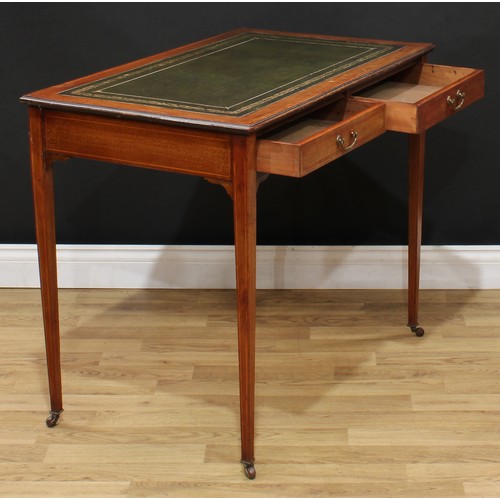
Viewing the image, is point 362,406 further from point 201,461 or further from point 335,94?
point 335,94

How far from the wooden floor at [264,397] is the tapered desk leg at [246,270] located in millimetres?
120

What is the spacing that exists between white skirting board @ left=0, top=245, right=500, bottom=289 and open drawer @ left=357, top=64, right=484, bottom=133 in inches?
27.1

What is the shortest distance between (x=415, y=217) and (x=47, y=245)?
1066 millimetres

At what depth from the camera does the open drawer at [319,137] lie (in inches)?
92.2

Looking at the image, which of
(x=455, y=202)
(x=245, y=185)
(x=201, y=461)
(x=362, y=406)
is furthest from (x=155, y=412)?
(x=455, y=202)

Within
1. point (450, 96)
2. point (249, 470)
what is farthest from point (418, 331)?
point (249, 470)

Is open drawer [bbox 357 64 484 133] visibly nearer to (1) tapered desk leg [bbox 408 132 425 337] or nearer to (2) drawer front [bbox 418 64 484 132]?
(2) drawer front [bbox 418 64 484 132]

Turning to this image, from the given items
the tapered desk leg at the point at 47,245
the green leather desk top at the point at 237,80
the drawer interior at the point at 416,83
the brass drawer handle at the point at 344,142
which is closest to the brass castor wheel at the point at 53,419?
the tapered desk leg at the point at 47,245

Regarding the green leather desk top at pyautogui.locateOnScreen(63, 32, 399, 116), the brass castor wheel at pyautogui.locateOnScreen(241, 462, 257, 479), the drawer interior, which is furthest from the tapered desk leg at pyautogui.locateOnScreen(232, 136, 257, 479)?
the drawer interior

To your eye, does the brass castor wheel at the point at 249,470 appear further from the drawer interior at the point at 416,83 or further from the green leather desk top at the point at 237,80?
the drawer interior at the point at 416,83

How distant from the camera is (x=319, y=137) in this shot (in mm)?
2393

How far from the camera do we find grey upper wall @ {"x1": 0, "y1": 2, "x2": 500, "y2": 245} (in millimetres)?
3365

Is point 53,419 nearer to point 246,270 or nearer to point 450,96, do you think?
point 246,270

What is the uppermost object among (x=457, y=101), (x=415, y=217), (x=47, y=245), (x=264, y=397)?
(x=457, y=101)
